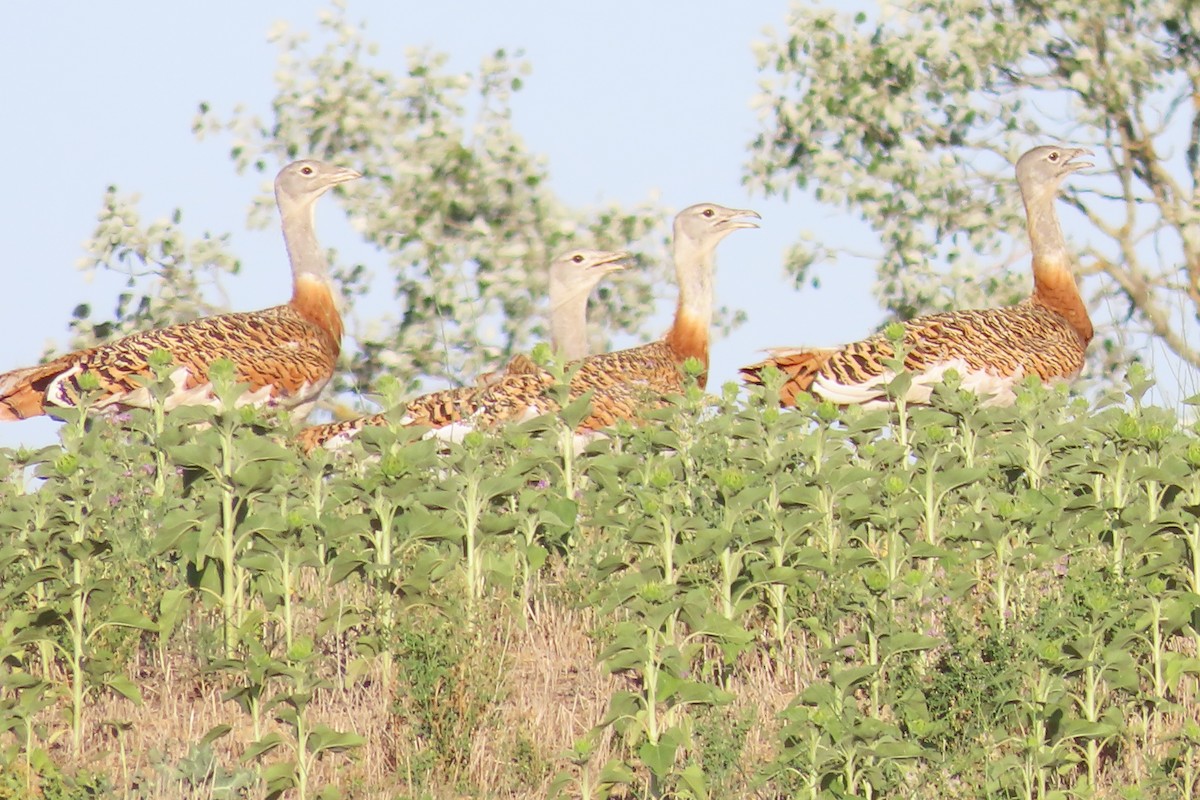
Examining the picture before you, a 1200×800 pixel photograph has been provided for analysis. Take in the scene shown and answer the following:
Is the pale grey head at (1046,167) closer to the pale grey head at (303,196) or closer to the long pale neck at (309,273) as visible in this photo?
the pale grey head at (303,196)

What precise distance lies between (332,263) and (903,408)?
5.40 meters

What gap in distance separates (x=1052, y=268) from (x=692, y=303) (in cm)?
207

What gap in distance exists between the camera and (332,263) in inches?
451

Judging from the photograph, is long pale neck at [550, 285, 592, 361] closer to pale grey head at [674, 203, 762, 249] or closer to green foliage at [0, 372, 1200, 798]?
pale grey head at [674, 203, 762, 249]

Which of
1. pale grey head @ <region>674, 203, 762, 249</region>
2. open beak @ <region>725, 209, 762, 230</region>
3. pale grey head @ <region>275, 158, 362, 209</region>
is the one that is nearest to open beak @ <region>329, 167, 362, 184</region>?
pale grey head @ <region>275, 158, 362, 209</region>

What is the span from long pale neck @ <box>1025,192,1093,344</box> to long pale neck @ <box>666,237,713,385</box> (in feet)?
5.94

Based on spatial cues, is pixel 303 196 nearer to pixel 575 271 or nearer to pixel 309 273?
pixel 309 273

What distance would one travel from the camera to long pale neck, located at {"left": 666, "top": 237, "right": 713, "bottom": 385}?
9.17 metres

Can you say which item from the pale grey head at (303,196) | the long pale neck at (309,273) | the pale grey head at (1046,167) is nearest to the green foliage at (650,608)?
the long pale neck at (309,273)

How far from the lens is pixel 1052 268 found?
10.1 metres

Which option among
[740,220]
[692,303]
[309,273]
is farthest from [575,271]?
[309,273]

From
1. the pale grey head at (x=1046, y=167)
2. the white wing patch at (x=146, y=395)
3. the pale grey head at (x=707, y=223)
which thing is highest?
the pale grey head at (x=1046, y=167)

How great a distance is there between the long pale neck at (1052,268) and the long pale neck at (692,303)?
1.81 meters

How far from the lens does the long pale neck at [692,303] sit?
917cm
